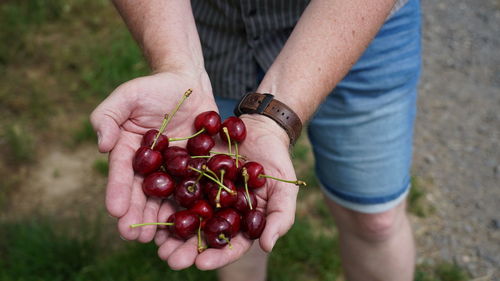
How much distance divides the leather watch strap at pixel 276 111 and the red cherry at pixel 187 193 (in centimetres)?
33

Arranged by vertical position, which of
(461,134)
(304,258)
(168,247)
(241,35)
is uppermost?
(241,35)

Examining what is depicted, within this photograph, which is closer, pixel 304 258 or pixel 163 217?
pixel 163 217

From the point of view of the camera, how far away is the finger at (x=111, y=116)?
1.69 m

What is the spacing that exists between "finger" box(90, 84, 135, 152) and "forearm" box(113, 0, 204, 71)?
0.78ft

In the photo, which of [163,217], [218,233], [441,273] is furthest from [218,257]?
[441,273]

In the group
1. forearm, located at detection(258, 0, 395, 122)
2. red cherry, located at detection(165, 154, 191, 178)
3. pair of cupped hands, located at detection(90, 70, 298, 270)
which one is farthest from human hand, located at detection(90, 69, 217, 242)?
forearm, located at detection(258, 0, 395, 122)

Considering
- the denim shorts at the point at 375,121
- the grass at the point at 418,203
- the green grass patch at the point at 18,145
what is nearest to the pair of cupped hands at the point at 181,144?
the denim shorts at the point at 375,121

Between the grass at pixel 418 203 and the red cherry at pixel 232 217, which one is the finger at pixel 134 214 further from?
the grass at pixel 418 203

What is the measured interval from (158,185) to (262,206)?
353 mm

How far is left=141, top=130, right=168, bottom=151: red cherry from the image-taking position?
1.86 metres

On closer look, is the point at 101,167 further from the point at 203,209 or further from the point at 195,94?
the point at 203,209

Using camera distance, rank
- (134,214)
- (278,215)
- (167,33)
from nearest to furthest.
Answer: (278,215), (134,214), (167,33)

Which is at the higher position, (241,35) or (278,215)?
(241,35)

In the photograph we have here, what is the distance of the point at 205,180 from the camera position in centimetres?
193
